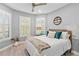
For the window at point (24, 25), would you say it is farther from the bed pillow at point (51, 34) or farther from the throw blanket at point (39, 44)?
the bed pillow at point (51, 34)

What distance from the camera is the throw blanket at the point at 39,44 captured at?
6.01 ft

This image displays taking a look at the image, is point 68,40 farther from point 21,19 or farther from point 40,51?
point 21,19

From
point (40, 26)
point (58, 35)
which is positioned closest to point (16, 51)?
point (40, 26)

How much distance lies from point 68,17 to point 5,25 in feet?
4.13

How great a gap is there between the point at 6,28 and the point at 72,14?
1.33 meters

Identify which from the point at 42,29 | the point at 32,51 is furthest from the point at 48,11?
the point at 32,51

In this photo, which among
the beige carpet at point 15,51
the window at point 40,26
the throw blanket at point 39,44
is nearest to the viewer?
the throw blanket at point 39,44

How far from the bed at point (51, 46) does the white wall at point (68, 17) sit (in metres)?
0.11

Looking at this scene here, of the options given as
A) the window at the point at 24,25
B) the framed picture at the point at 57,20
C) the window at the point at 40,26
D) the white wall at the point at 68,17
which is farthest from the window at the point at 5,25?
the framed picture at the point at 57,20

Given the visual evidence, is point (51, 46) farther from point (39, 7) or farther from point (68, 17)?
point (39, 7)

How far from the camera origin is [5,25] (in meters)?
1.99

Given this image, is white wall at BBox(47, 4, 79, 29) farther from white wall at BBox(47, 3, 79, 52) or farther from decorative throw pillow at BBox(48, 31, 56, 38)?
decorative throw pillow at BBox(48, 31, 56, 38)

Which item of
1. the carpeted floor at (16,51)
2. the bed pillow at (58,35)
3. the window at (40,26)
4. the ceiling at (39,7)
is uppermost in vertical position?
the ceiling at (39,7)

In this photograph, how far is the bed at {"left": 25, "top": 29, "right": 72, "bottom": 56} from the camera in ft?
6.13
